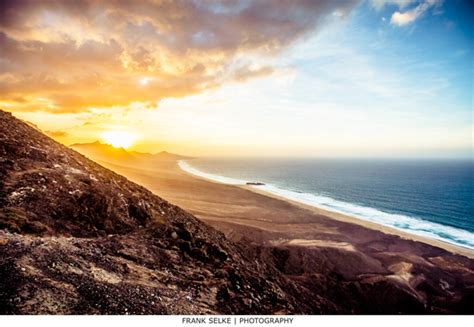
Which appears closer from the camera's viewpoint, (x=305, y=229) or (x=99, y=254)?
(x=99, y=254)

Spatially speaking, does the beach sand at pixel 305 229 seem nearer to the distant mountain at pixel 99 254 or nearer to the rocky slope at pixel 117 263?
the rocky slope at pixel 117 263

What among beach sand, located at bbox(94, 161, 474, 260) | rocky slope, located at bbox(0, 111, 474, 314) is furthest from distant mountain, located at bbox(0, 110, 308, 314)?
beach sand, located at bbox(94, 161, 474, 260)

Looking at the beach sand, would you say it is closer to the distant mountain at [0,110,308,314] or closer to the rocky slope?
the rocky slope

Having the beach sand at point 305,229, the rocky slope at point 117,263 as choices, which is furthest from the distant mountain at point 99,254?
the beach sand at point 305,229

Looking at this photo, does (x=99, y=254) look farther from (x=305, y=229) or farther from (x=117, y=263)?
(x=305, y=229)

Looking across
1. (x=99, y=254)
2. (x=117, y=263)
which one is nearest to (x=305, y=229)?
(x=117, y=263)

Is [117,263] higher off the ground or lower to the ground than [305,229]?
higher
